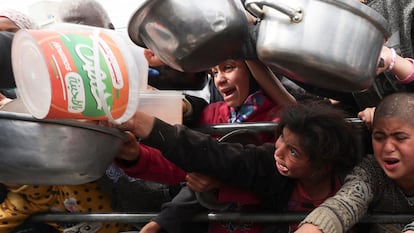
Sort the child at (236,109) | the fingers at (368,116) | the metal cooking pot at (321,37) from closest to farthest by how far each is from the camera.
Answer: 1. the metal cooking pot at (321,37)
2. the fingers at (368,116)
3. the child at (236,109)

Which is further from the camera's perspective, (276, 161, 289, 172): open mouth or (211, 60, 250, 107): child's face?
(211, 60, 250, 107): child's face

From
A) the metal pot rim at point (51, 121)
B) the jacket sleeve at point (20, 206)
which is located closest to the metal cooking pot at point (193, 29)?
the metal pot rim at point (51, 121)

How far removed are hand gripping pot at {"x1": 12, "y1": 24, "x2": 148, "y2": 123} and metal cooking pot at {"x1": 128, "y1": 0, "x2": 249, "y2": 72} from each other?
6cm

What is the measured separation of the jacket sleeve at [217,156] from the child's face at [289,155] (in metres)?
0.04

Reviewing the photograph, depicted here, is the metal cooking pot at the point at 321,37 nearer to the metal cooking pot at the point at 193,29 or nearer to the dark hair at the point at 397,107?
the metal cooking pot at the point at 193,29

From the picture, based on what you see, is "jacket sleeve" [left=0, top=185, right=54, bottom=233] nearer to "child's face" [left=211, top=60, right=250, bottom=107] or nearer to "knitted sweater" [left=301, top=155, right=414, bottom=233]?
"child's face" [left=211, top=60, right=250, bottom=107]

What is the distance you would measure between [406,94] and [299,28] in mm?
360

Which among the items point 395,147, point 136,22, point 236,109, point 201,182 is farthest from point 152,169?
point 395,147

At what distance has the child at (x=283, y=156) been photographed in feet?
3.32

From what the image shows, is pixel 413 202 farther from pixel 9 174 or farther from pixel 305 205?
pixel 9 174

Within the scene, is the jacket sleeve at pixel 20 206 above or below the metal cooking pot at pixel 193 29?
below

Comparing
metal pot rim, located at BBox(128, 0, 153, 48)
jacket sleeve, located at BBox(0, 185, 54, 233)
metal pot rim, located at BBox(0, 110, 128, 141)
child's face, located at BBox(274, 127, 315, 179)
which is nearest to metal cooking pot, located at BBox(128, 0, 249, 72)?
metal pot rim, located at BBox(128, 0, 153, 48)

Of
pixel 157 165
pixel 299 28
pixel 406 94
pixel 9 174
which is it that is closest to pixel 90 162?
pixel 9 174

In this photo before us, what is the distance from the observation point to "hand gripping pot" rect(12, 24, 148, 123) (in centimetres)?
78
